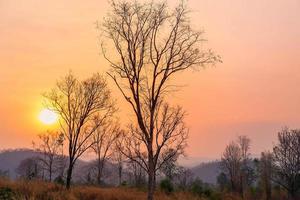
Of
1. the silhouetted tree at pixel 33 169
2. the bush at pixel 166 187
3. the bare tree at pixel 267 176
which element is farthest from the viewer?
the bare tree at pixel 267 176

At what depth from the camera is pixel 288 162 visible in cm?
4284

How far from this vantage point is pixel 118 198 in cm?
2420

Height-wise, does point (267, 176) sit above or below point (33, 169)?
below

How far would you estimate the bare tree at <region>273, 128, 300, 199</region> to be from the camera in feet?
137

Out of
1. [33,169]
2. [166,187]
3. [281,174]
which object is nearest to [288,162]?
[281,174]

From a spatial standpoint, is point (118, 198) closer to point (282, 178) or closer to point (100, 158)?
point (282, 178)

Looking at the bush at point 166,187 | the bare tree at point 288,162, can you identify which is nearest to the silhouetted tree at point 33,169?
the bush at point 166,187

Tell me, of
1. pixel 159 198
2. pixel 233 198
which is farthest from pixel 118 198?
pixel 233 198

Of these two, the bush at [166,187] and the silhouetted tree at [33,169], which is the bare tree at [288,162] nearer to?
the bush at [166,187]

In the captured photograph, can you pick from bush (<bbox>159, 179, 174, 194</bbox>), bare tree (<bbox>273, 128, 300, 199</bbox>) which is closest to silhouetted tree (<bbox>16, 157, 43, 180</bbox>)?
bush (<bbox>159, 179, 174, 194</bbox>)

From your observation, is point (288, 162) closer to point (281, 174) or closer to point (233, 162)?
point (281, 174)

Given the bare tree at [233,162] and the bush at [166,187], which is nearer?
the bush at [166,187]

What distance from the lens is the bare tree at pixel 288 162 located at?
41656 mm

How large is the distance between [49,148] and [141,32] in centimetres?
4456
